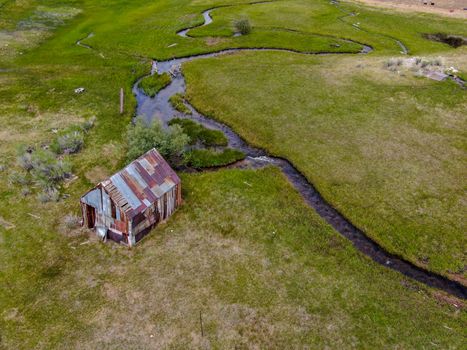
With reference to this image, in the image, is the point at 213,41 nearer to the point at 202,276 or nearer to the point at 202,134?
the point at 202,134

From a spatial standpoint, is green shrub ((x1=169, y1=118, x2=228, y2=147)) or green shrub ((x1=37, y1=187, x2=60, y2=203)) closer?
green shrub ((x1=37, y1=187, x2=60, y2=203))

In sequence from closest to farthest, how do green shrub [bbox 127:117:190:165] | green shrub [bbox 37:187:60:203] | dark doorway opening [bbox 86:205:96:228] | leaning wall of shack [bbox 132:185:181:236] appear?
leaning wall of shack [bbox 132:185:181:236]
dark doorway opening [bbox 86:205:96:228]
green shrub [bbox 37:187:60:203]
green shrub [bbox 127:117:190:165]

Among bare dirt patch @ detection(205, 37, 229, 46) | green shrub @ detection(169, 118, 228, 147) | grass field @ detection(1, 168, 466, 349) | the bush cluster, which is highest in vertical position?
bare dirt patch @ detection(205, 37, 229, 46)

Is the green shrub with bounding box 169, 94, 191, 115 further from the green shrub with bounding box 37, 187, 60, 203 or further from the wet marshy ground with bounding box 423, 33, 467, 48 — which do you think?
the wet marshy ground with bounding box 423, 33, 467, 48

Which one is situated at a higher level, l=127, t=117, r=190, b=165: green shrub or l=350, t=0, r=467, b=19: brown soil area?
l=350, t=0, r=467, b=19: brown soil area

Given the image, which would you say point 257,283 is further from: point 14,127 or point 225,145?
point 14,127

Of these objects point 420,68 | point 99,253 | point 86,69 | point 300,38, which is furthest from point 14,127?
point 420,68

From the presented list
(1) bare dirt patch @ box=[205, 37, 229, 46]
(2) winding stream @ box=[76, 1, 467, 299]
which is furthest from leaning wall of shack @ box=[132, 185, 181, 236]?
(1) bare dirt patch @ box=[205, 37, 229, 46]
